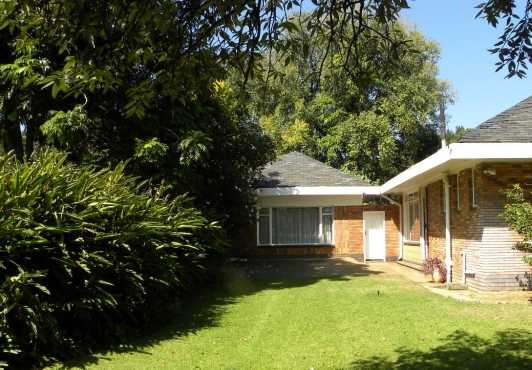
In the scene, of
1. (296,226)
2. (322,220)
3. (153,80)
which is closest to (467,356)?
(153,80)

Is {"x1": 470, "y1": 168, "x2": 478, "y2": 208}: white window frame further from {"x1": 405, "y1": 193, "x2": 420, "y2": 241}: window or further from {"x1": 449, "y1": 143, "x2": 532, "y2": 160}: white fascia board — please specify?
{"x1": 405, "y1": 193, "x2": 420, "y2": 241}: window

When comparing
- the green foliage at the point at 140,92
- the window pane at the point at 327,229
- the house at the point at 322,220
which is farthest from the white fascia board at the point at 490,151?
the window pane at the point at 327,229

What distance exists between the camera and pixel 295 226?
24453 millimetres

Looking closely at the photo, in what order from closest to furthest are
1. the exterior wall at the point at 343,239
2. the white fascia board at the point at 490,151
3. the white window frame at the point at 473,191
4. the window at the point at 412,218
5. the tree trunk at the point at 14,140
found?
the white fascia board at the point at 490,151
the white window frame at the point at 473,191
the tree trunk at the point at 14,140
the window at the point at 412,218
the exterior wall at the point at 343,239

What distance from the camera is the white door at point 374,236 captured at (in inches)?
927

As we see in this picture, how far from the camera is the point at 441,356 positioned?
7.37m

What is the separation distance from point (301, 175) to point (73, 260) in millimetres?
18031

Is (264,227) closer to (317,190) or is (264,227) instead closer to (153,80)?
(317,190)

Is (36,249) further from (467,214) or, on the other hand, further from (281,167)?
(281,167)

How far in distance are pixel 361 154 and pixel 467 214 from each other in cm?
1955

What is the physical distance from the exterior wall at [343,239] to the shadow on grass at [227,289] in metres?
1.03

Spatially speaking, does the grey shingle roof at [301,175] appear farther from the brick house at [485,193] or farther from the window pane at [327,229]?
the brick house at [485,193]

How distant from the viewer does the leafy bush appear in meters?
7.22

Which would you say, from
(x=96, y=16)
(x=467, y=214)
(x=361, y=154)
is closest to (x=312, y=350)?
(x=96, y=16)
